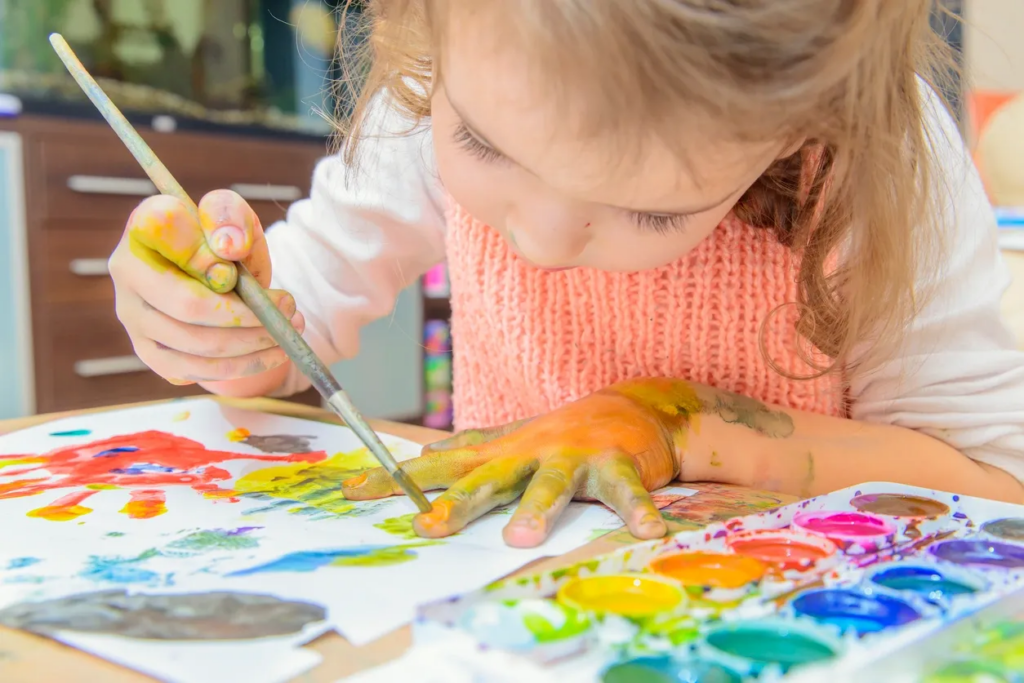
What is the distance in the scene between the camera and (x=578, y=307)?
2.47 feet

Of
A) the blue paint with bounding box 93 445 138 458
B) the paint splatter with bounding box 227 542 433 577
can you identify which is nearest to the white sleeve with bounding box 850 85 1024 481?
the paint splatter with bounding box 227 542 433 577

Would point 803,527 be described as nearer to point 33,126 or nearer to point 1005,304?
point 1005,304

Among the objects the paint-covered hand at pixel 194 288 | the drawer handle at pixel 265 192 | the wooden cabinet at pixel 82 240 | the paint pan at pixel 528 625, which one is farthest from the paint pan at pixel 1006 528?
the drawer handle at pixel 265 192

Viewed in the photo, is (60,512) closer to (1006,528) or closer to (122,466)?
(122,466)

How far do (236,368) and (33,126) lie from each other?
1.35m

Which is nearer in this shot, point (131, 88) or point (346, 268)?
point (346, 268)

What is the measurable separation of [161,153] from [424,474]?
5.33 ft

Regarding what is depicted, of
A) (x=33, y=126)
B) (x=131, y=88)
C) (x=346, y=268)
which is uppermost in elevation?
(x=131, y=88)

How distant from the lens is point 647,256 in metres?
0.49

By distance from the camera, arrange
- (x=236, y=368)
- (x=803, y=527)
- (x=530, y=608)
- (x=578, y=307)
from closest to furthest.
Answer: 1. (x=530, y=608)
2. (x=803, y=527)
3. (x=236, y=368)
4. (x=578, y=307)

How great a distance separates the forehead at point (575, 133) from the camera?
1.31 ft

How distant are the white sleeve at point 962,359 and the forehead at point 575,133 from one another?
28 centimetres

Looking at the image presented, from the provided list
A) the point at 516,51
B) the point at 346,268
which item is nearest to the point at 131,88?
the point at 346,268

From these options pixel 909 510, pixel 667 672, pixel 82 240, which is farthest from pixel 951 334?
pixel 82 240
